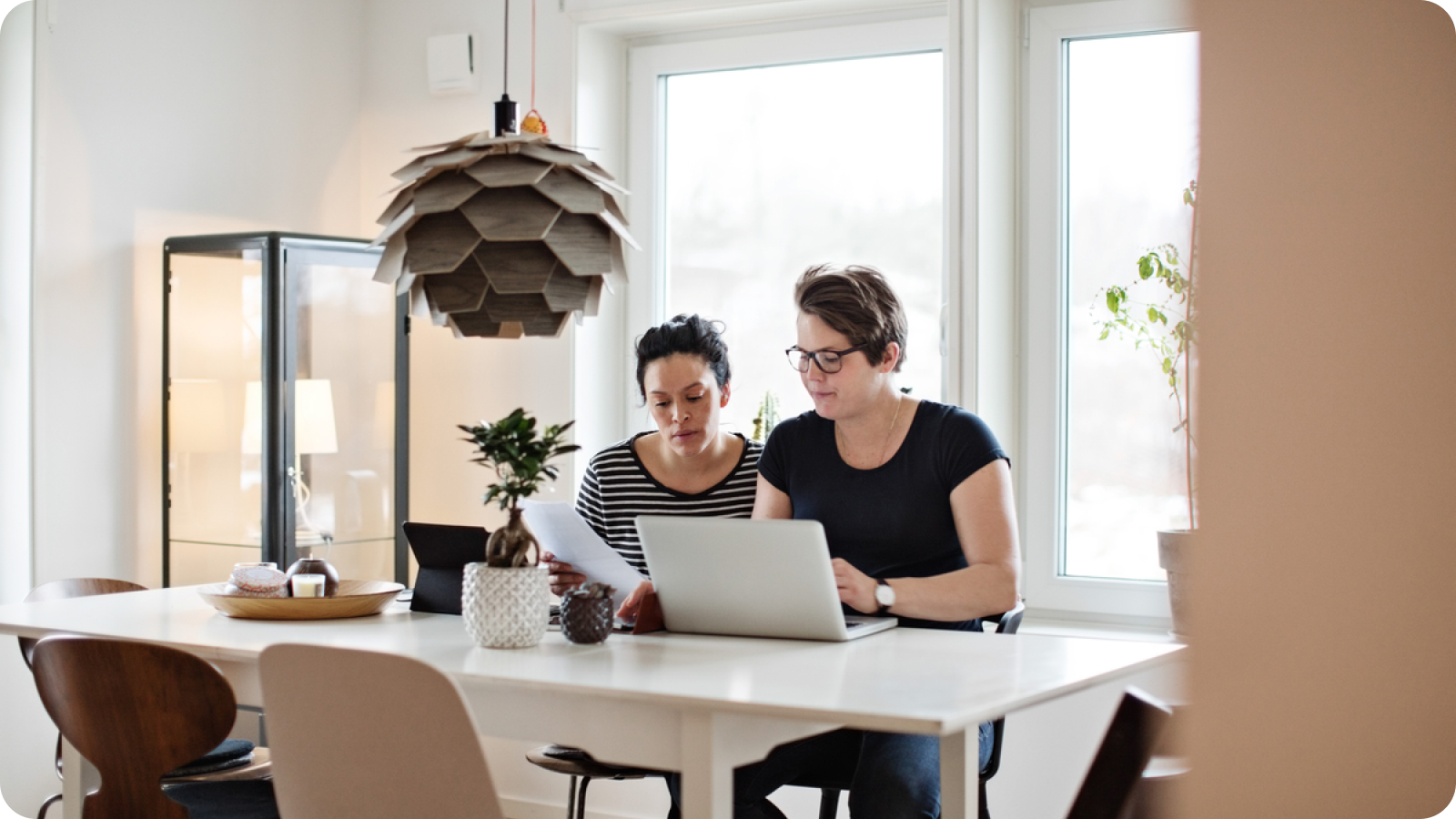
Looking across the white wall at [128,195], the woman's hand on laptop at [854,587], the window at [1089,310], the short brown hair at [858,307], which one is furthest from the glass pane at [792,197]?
the woman's hand on laptop at [854,587]

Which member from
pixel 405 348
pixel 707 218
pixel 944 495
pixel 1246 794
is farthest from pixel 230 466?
pixel 1246 794

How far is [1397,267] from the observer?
344 millimetres

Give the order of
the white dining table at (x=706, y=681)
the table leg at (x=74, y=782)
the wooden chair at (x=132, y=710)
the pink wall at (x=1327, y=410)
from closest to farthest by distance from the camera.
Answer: the pink wall at (x=1327, y=410) < the white dining table at (x=706, y=681) < the wooden chair at (x=132, y=710) < the table leg at (x=74, y=782)

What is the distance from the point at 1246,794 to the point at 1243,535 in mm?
75

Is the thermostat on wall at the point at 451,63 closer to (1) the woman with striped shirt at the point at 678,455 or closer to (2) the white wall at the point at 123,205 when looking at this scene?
(2) the white wall at the point at 123,205

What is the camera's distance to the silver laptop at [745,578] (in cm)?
191

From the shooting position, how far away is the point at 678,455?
279 cm

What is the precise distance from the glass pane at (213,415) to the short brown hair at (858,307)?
1629 millimetres

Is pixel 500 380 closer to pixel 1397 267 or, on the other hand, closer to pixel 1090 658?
pixel 1090 658

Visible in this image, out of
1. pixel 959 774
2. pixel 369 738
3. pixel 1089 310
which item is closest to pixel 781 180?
pixel 1089 310

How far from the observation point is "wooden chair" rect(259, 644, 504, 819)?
4.94ft

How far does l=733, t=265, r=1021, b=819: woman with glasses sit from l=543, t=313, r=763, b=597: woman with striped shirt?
0.20 meters

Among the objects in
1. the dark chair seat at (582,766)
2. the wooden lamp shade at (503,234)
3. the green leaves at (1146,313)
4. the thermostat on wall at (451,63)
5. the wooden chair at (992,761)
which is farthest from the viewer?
the thermostat on wall at (451,63)

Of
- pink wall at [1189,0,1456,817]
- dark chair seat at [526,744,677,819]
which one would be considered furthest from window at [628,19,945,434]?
pink wall at [1189,0,1456,817]
